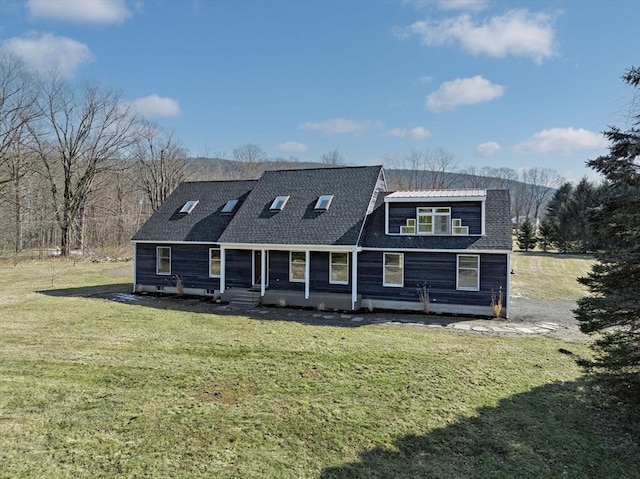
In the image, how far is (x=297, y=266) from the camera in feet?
54.0

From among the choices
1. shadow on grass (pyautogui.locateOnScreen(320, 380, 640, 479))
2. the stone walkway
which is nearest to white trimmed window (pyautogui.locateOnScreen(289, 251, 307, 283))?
the stone walkway

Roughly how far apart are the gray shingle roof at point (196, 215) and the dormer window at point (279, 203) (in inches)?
89.2

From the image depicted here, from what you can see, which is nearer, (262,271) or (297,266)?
(262,271)

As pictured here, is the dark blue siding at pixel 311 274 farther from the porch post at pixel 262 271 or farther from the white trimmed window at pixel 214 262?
the white trimmed window at pixel 214 262

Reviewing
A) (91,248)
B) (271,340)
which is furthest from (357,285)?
(91,248)

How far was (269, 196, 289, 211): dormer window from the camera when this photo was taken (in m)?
17.5

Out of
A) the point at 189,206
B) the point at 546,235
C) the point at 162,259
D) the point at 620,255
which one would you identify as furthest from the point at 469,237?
the point at 546,235

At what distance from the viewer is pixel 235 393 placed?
24.3ft

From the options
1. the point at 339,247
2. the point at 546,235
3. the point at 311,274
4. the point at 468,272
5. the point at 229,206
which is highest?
the point at 229,206

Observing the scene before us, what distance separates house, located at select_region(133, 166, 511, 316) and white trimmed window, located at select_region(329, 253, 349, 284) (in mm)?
40

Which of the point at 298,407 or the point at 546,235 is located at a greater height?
the point at 546,235

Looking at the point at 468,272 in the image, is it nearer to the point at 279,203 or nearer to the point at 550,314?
the point at 550,314

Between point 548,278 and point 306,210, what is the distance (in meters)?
16.4

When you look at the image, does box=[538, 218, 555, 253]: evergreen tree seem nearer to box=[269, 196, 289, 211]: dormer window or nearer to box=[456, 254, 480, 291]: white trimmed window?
box=[456, 254, 480, 291]: white trimmed window
